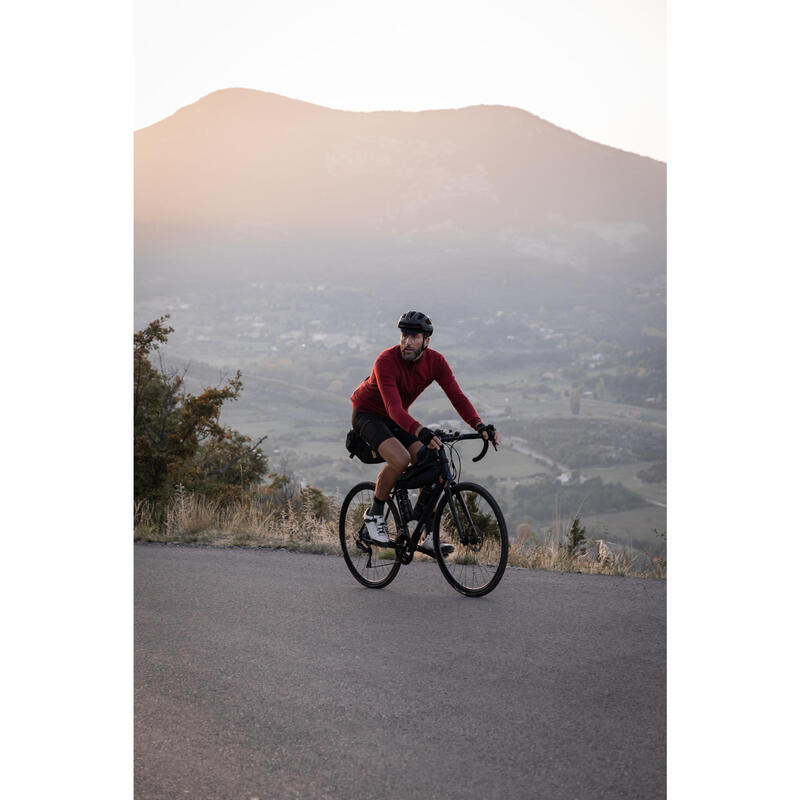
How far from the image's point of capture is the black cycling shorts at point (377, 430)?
22.6 feet

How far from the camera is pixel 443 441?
6.57m

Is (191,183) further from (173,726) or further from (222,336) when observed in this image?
(173,726)

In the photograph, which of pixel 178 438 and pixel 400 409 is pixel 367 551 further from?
pixel 178 438

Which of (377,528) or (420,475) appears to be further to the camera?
(377,528)

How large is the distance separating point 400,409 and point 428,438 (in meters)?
0.29

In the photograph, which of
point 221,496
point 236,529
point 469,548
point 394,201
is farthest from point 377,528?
point 394,201

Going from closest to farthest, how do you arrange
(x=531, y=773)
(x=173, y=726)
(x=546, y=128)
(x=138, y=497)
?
(x=531, y=773), (x=173, y=726), (x=138, y=497), (x=546, y=128)

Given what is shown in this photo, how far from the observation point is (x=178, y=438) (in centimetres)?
1492

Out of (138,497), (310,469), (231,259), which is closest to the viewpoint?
(138,497)

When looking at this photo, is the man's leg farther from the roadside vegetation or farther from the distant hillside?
the distant hillside

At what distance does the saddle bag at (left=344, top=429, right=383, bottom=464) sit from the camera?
23.4 ft

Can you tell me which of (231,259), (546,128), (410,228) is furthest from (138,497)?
(546,128)

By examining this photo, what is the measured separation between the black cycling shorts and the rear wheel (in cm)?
34
